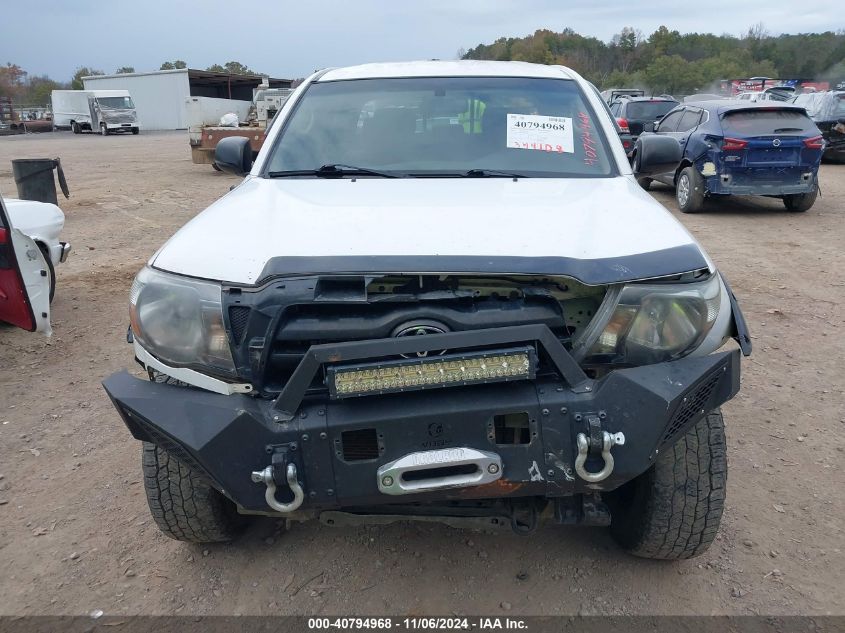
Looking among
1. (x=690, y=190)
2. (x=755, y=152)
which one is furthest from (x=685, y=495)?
(x=690, y=190)

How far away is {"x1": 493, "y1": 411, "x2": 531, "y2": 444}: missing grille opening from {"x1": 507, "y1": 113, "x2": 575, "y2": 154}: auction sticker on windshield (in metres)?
1.67

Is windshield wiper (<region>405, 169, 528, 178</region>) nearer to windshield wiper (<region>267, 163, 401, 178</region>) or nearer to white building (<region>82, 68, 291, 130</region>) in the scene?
windshield wiper (<region>267, 163, 401, 178</region>)

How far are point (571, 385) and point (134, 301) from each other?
142 centimetres

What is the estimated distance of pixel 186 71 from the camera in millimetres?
43281

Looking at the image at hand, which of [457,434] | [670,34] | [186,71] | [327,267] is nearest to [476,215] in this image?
[327,267]

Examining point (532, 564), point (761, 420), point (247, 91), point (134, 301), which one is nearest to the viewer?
point (134, 301)

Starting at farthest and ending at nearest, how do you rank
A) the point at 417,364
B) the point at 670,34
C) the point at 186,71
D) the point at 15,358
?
the point at 670,34, the point at 186,71, the point at 15,358, the point at 417,364

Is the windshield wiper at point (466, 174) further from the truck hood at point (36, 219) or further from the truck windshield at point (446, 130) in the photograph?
the truck hood at point (36, 219)

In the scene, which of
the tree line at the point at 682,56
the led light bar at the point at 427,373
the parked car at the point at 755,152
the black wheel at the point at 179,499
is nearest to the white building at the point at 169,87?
the tree line at the point at 682,56

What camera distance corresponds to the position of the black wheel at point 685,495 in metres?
2.32

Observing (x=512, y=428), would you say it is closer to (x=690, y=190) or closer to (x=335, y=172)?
(x=335, y=172)

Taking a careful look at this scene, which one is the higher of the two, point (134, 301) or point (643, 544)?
point (134, 301)

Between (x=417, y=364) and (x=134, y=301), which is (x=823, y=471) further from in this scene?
(x=134, y=301)

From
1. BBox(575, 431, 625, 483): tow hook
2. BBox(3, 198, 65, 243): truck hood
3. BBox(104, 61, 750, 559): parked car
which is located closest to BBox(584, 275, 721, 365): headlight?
BBox(104, 61, 750, 559): parked car
